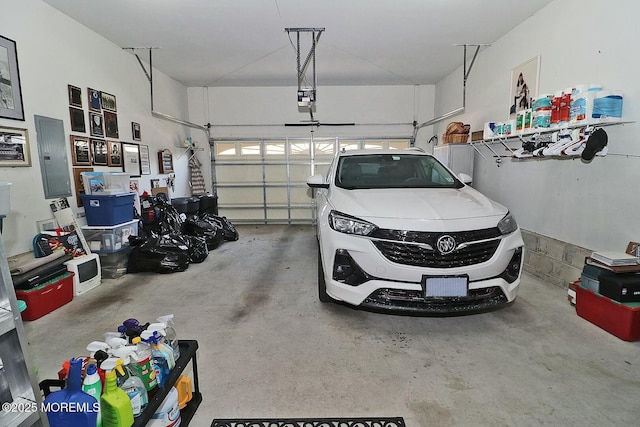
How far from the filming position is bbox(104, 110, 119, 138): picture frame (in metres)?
4.89

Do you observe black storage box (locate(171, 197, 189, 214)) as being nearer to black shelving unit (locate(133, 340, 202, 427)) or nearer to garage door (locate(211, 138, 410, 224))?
garage door (locate(211, 138, 410, 224))

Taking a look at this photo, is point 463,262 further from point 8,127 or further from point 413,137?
point 413,137

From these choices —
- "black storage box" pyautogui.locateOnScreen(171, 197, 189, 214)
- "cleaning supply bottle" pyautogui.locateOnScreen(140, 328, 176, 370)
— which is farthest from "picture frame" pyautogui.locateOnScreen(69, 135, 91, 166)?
"cleaning supply bottle" pyautogui.locateOnScreen(140, 328, 176, 370)

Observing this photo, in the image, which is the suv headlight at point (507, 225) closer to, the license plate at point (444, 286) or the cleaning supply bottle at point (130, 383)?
the license plate at point (444, 286)

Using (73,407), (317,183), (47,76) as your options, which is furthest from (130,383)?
(47,76)

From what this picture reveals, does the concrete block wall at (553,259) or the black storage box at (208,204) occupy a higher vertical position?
the black storage box at (208,204)

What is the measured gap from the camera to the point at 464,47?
5.44m

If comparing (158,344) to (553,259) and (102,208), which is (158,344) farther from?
(553,259)

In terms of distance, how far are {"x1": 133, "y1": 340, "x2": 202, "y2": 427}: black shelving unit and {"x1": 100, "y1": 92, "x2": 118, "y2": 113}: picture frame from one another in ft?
14.7

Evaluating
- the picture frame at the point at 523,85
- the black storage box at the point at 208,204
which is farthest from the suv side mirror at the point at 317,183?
the black storage box at the point at 208,204

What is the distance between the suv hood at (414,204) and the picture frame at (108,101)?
3.97 meters

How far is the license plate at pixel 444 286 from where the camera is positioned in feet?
7.64

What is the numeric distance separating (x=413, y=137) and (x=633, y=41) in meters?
5.30

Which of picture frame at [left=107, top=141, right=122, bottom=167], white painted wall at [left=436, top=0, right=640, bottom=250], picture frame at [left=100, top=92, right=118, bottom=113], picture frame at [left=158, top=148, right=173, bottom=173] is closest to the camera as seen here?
white painted wall at [left=436, top=0, right=640, bottom=250]
